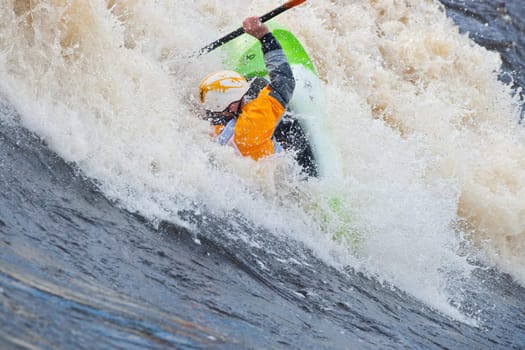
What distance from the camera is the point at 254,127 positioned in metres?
5.12

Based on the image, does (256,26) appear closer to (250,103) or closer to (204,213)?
(250,103)

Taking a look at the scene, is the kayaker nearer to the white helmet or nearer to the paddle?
the white helmet

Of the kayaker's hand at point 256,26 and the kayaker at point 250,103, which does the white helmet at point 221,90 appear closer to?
the kayaker at point 250,103

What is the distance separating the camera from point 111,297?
10.3 feet

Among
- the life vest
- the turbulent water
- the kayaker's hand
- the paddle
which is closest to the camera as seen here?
the turbulent water

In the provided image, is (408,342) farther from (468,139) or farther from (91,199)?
(468,139)

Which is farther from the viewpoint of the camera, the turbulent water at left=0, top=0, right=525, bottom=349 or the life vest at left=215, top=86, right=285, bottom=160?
the life vest at left=215, top=86, right=285, bottom=160

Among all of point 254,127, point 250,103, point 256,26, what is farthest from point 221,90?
point 256,26

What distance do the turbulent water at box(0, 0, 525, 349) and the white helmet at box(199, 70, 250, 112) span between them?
0.20m

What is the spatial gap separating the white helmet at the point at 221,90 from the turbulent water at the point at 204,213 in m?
0.20

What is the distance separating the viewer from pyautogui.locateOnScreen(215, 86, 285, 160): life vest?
5117mm

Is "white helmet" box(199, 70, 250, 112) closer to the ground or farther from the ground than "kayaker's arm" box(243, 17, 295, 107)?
closer to the ground

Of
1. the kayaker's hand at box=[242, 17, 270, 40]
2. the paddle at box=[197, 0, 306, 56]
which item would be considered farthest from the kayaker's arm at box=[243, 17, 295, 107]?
the paddle at box=[197, 0, 306, 56]

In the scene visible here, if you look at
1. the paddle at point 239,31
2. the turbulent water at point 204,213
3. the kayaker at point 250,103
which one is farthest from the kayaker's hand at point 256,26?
the turbulent water at point 204,213
